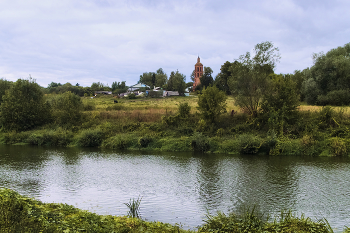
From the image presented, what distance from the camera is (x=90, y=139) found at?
127ft

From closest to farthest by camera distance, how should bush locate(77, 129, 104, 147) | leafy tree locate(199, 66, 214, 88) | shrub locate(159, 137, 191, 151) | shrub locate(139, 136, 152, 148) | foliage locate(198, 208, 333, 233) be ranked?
foliage locate(198, 208, 333, 233) < shrub locate(159, 137, 191, 151) < shrub locate(139, 136, 152, 148) < bush locate(77, 129, 104, 147) < leafy tree locate(199, 66, 214, 88)

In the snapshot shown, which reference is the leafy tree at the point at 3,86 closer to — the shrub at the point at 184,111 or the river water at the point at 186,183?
the river water at the point at 186,183

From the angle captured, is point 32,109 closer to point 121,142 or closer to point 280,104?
point 121,142

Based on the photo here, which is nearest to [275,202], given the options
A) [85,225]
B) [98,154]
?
[85,225]

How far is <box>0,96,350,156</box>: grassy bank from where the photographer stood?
32188mm

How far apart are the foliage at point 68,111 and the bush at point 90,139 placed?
242 inches

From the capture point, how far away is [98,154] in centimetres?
3306

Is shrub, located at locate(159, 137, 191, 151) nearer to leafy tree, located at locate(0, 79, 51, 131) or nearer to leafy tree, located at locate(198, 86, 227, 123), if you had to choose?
leafy tree, located at locate(198, 86, 227, 123)

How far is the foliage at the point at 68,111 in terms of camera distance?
146 ft

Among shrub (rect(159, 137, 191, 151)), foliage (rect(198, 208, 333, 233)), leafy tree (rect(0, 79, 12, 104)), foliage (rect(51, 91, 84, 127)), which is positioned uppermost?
leafy tree (rect(0, 79, 12, 104))

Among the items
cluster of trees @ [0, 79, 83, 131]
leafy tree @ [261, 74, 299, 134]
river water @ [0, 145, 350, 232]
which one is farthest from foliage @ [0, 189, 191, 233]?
cluster of trees @ [0, 79, 83, 131]

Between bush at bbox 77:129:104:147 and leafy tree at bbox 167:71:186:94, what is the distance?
62508mm

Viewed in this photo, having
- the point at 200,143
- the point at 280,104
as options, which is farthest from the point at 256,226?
the point at 280,104

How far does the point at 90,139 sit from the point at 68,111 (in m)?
8.75
